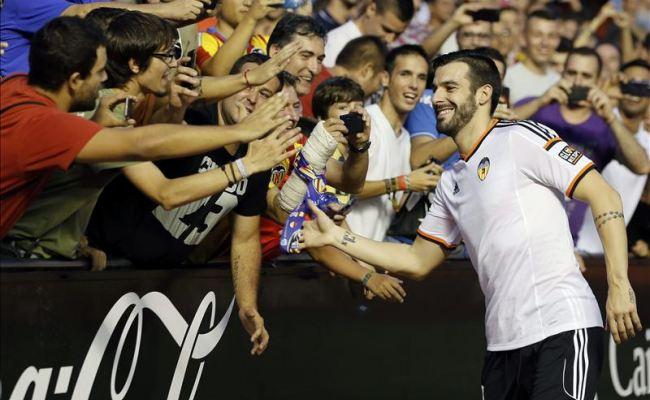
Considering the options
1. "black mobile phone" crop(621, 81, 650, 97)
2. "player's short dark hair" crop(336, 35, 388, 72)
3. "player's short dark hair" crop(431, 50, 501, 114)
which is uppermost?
"player's short dark hair" crop(431, 50, 501, 114)

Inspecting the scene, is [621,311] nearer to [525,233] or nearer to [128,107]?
[525,233]

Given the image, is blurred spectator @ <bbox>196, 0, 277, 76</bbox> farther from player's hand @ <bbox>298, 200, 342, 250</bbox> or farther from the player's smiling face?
player's hand @ <bbox>298, 200, 342, 250</bbox>

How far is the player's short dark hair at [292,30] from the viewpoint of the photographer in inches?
332

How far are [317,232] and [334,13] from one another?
15.7 feet

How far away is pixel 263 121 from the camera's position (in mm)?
5750

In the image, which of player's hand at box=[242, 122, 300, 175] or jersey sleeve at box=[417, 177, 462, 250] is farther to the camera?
jersey sleeve at box=[417, 177, 462, 250]

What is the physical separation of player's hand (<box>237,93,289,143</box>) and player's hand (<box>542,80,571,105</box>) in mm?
4473

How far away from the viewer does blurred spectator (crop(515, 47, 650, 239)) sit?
1056 centimetres

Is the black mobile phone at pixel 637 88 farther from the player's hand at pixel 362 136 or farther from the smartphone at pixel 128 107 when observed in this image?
the smartphone at pixel 128 107

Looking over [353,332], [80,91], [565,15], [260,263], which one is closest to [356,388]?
[353,332]

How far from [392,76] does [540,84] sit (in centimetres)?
298

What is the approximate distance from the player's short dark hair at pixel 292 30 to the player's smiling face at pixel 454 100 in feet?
5.82

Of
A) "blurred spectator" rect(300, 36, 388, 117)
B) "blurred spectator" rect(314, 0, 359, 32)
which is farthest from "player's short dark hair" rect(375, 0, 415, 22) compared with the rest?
"blurred spectator" rect(300, 36, 388, 117)

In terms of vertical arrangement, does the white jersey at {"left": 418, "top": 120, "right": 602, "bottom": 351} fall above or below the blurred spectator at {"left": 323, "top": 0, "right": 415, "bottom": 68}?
above
